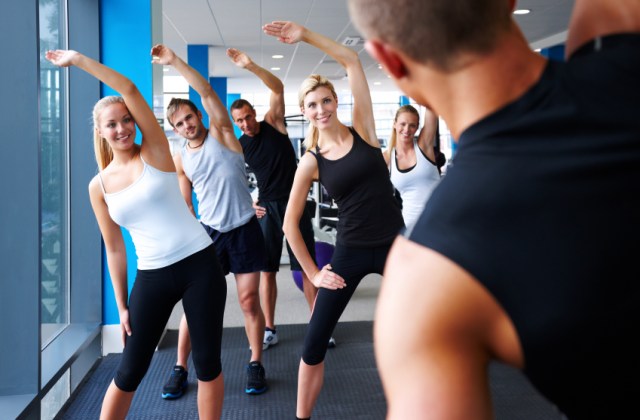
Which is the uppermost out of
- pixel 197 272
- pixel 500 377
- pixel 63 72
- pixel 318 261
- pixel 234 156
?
pixel 63 72

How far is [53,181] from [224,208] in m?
1.16

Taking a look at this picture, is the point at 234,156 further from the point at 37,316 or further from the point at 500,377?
the point at 500,377

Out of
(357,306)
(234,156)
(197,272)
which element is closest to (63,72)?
(234,156)

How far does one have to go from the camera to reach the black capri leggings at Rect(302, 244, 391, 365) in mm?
2604

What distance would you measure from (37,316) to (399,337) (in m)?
2.51

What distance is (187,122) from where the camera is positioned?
3410mm

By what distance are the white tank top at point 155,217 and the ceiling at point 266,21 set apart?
5080 millimetres

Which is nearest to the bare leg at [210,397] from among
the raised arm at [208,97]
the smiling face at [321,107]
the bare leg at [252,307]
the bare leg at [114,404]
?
the bare leg at [114,404]

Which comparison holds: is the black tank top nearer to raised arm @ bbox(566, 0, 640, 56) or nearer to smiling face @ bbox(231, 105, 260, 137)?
smiling face @ bbox(231, 105, 260, 137)

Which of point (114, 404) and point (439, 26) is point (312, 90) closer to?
point (114, 404)

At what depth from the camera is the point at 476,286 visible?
1.99ft

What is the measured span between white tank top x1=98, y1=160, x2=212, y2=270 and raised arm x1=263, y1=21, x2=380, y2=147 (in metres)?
0.77

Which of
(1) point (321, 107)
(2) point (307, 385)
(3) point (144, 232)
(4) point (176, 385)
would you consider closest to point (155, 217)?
(3) point (144, 232)

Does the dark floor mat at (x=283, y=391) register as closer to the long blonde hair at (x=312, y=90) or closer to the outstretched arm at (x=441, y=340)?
the long blonde hair at (x=312, y=90)
